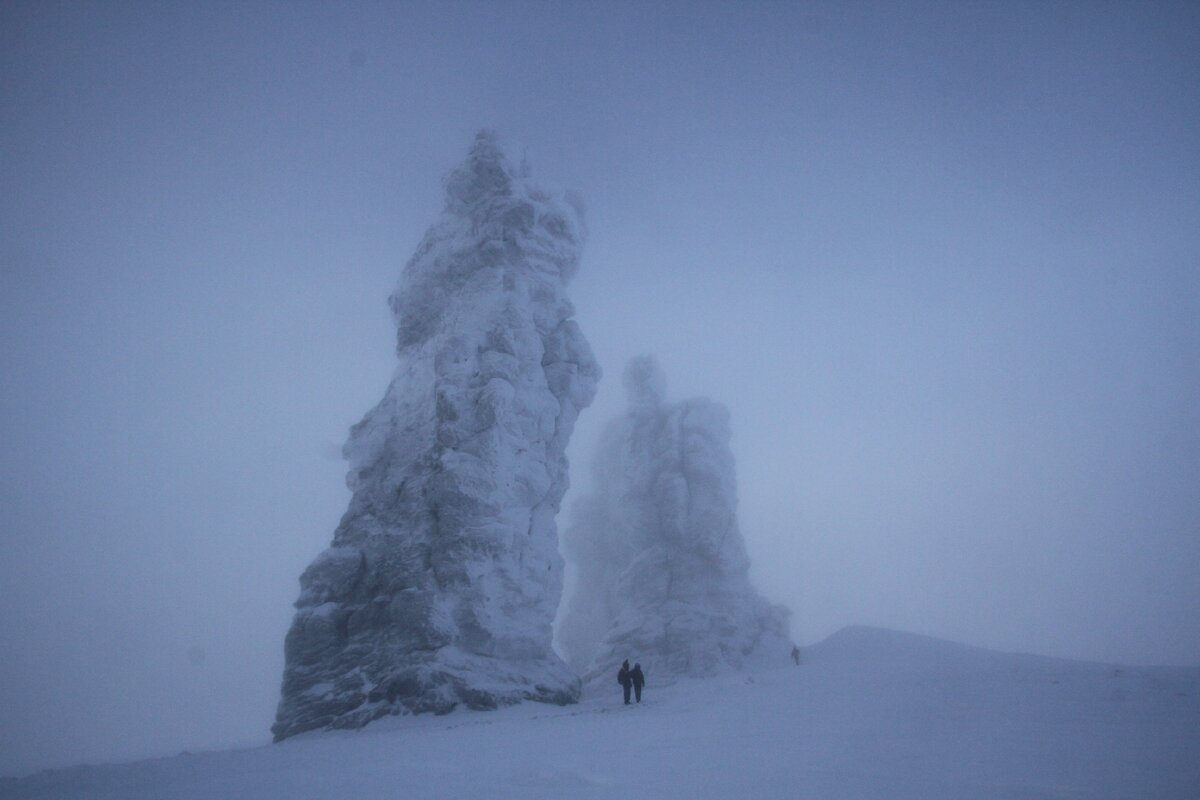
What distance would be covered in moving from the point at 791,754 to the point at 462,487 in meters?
17.2

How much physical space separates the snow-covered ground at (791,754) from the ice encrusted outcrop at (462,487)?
205 inches

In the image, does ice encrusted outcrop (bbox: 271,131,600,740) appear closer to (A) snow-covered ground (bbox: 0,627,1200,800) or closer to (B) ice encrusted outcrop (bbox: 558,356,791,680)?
(A) snow-covered ground (bbox: 0,627,1200,800)

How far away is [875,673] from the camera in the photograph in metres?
23.0

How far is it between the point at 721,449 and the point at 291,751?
1381 inches

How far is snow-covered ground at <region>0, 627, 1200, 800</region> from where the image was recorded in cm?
784

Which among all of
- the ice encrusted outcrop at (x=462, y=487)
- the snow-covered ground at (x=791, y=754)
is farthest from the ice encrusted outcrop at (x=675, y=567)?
the snow-covered ground at (x=791, y=754)

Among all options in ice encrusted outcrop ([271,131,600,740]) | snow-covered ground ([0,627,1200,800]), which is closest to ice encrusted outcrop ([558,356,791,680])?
ice encrusted outcrop ([271,131,600,740])

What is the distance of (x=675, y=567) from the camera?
41906 mm

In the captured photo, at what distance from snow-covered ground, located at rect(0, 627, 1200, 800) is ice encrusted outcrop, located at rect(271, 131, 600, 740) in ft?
17.1

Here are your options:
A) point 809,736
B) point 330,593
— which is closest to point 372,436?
point 330,593

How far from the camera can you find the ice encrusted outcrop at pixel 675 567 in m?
37.7

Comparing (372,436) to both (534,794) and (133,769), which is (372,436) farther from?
(534,794)

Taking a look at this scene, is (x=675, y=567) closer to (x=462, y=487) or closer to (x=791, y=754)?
(x=462, y=487)

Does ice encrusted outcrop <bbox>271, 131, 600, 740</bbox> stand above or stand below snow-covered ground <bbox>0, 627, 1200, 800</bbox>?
above
